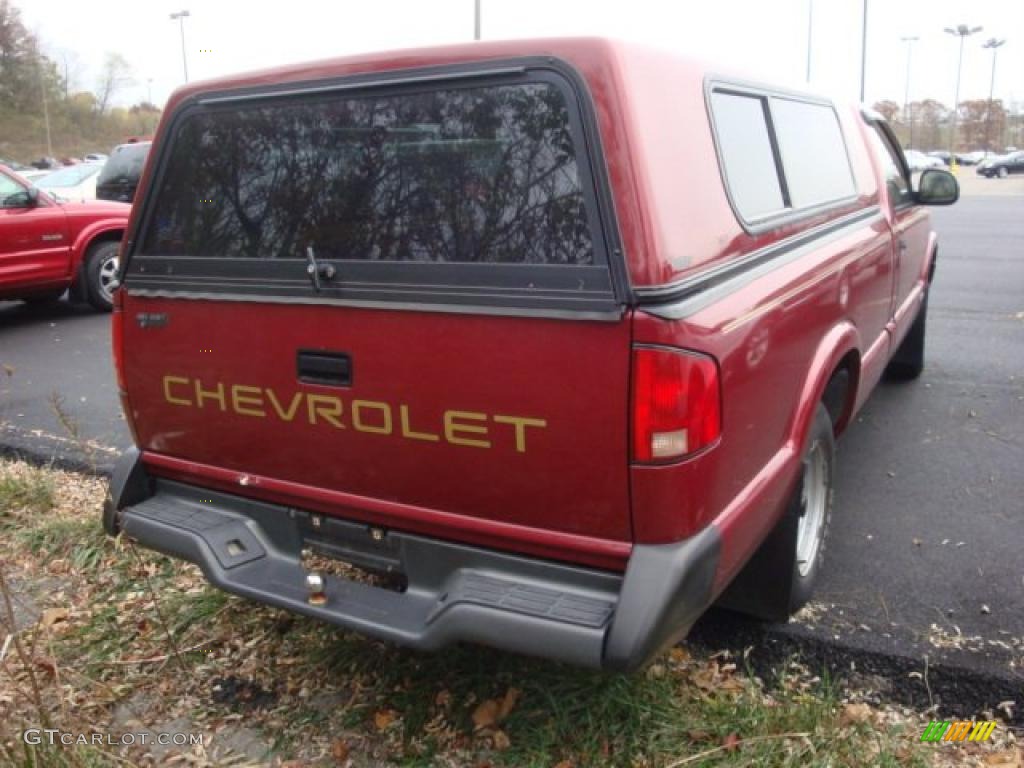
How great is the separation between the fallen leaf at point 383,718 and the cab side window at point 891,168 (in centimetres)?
360

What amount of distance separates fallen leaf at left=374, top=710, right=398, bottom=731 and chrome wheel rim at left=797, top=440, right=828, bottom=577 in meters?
1.47

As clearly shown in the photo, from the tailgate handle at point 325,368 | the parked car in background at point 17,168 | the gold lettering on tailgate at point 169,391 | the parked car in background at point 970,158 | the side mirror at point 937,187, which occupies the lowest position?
the parked car in background at point 970,158

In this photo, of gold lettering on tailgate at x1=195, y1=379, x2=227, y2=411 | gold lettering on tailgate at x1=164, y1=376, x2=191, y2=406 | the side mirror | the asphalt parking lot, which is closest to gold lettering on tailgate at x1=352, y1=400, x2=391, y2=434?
gold lettering on tailgate at x1=195, y1=379, x2=227, y2=411

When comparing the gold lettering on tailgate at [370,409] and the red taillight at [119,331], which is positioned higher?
the red taillight at [119,331]

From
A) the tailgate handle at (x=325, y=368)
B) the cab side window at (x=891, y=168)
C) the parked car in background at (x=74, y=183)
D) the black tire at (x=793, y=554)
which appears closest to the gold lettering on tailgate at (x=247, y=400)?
the tailgate handle at (x=325, y=368)

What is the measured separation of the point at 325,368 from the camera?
102 inches

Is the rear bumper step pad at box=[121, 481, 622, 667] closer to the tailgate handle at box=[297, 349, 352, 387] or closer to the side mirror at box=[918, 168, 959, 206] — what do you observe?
the tailgate handle at box=[297, 349, 352, 387]

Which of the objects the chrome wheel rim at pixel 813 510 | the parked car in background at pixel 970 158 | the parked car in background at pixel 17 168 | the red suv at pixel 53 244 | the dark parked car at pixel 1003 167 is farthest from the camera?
the parked car in background at pixel 970 158

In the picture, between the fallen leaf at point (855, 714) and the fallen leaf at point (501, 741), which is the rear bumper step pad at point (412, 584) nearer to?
the fallen leaf at point (501, 741)

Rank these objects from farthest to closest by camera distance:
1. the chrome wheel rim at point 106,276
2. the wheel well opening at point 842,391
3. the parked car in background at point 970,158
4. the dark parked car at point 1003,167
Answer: the parked car in background at point 970,158 → the dark parked car at point 1003,167 → the chrome wheel rim at point 106,276 → the wheel well opening at point 842,391

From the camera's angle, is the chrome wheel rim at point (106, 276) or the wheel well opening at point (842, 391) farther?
the chrome wheel rim at point (106, 276)

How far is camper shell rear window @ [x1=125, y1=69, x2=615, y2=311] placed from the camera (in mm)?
2291

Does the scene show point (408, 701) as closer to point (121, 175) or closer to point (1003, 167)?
point (121, 175)

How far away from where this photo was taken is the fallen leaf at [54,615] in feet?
11.3
